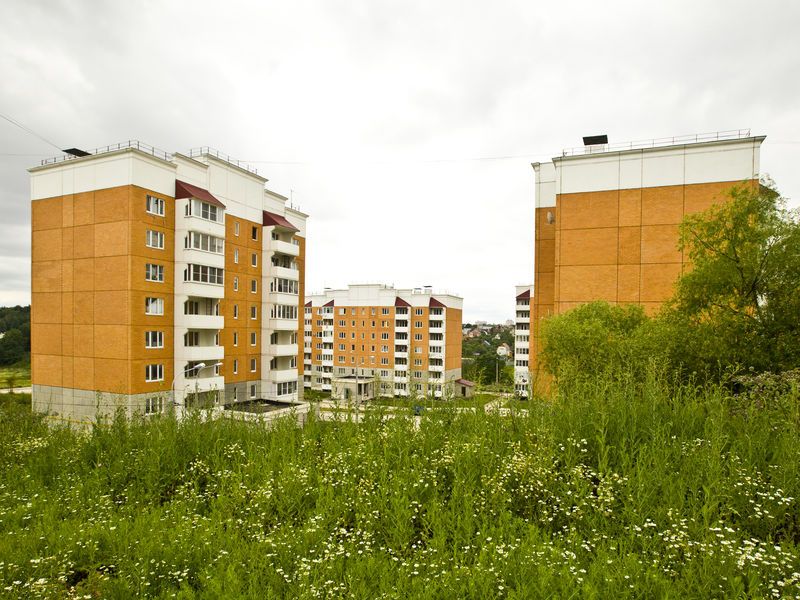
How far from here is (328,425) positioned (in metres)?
7.41

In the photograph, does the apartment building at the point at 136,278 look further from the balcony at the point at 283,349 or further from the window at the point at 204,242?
the balcony at the point at 283,349

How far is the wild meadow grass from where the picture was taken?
3.56 metres

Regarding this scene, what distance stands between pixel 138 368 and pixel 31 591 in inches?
1006

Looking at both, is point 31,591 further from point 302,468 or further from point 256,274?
point 256,274

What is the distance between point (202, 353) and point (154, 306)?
4.16 meters

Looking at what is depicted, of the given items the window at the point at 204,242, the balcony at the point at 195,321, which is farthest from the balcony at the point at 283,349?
the window at the point at 204,242

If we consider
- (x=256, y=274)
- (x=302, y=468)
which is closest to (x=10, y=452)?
(x=302, y=468)

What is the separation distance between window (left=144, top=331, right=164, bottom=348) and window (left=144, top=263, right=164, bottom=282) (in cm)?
337

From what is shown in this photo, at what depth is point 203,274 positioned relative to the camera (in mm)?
29109

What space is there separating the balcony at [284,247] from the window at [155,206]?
8.74 meters

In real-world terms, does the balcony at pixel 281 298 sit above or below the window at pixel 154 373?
above

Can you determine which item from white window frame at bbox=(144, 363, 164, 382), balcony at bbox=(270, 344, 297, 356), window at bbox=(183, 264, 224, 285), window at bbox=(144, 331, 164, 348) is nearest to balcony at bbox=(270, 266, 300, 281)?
window at bbox=(183, 264, 224, 285)

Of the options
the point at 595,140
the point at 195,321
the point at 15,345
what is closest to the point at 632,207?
the point at 595,140

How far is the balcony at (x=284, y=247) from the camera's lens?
35.0m
